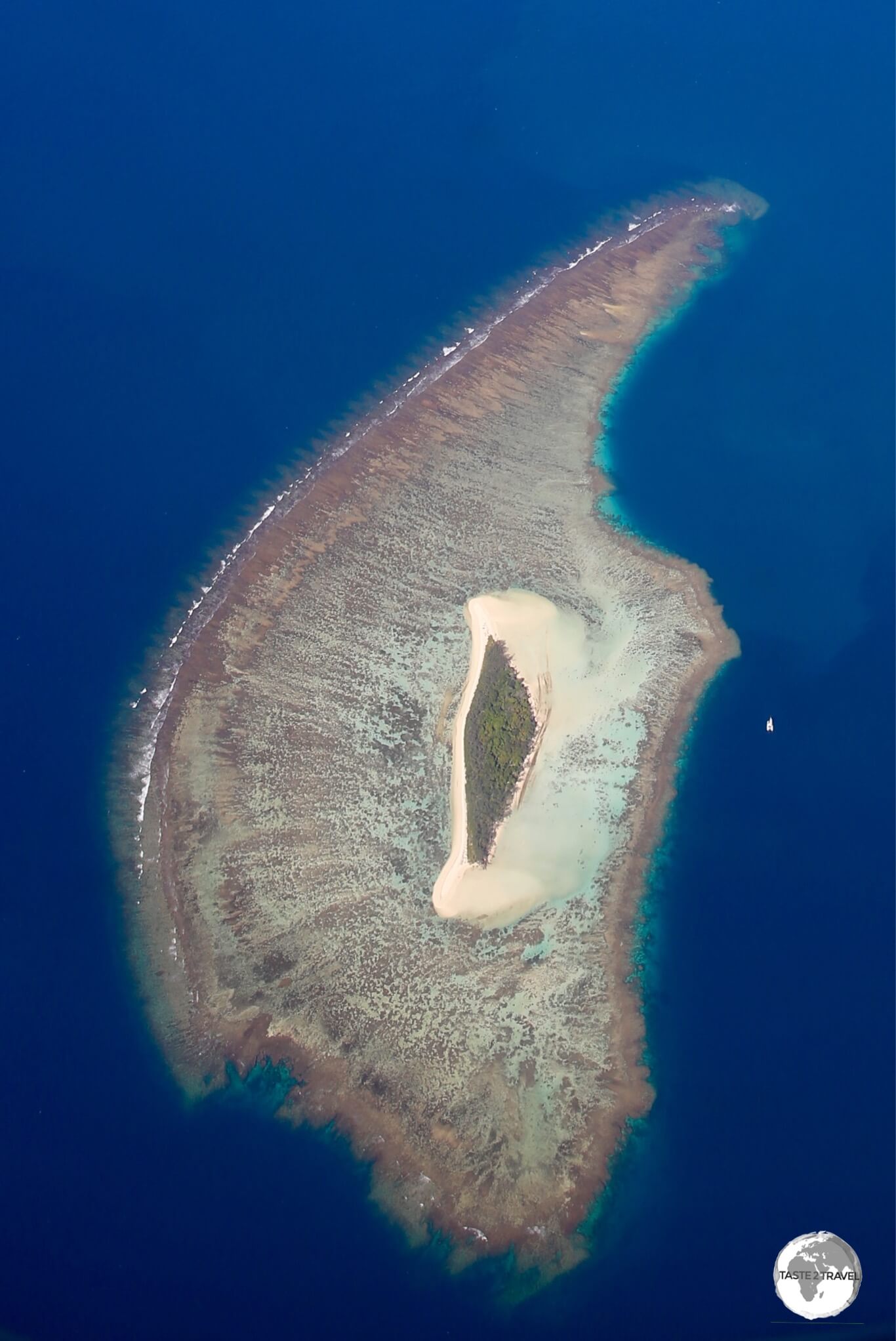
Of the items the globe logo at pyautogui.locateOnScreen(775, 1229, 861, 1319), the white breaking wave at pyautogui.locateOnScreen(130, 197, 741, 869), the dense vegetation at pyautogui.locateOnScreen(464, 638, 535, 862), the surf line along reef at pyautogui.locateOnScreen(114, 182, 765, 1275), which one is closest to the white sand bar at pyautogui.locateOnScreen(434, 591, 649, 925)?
the surf line along reef at pyautogui.locateOnScreen(114, 182, 765, 1275)

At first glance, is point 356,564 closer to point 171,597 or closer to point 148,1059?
point 171,597

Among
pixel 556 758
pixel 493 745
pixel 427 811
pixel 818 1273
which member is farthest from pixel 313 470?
pixel 818 1273

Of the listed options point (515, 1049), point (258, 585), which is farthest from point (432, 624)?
point (515, 1049)

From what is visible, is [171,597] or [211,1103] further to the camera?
[171,597]

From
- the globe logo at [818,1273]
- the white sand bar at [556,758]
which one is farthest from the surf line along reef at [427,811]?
the globe logo at [818,1273]

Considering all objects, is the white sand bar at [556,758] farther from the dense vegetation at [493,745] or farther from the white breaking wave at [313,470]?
the white breaking wave at [313,470]
